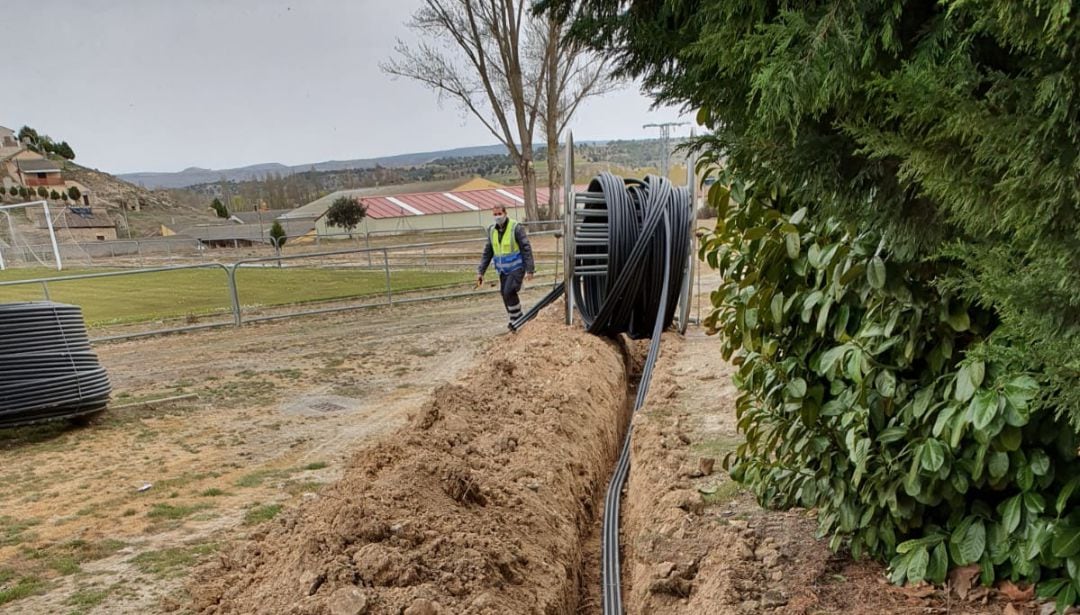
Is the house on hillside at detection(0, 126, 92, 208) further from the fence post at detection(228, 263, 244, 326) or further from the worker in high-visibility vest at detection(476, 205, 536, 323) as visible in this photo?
the worker in high-visibility vest at detection(476, 205, 536, 323)

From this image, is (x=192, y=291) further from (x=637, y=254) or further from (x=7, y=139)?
(x=7, y=139)

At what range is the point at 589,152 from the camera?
1190 inches

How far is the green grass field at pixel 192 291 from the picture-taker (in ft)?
43.6

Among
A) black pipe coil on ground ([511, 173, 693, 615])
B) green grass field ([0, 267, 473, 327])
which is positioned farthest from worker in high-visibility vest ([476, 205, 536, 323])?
green grass field ([0, 267, 473, 327])

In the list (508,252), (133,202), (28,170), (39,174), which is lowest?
(133,202)

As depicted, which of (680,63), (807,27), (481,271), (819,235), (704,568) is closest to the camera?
(807,27)

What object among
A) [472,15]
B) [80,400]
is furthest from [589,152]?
[80,400]

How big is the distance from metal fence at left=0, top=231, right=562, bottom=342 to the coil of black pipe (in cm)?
492

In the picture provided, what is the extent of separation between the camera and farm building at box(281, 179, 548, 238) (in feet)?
144

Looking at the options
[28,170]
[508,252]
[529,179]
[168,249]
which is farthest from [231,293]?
[28,170]

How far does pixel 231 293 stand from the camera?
11.4 metres

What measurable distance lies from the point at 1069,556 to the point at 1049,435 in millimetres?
327

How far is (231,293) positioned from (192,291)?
122 inches

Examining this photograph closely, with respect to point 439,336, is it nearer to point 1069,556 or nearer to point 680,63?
point 680,63
